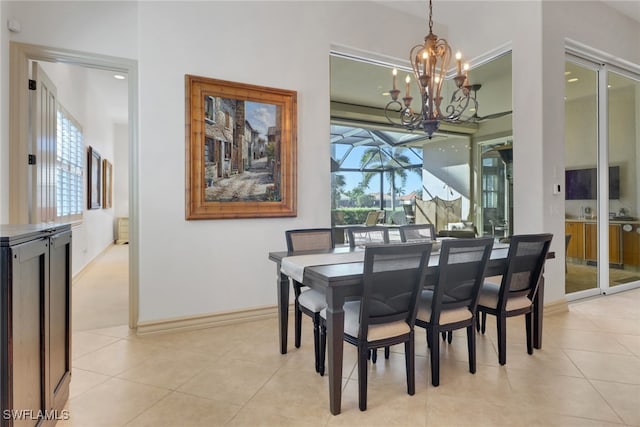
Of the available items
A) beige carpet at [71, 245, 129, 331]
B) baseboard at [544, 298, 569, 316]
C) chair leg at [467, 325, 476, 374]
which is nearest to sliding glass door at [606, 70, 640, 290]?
baseboard at [544, 298, 569, 316]

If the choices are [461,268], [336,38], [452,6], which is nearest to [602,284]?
[461,268]

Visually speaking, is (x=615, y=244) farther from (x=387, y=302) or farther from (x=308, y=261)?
(x=308, y=261)

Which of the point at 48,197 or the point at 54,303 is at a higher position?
the point at 48,197

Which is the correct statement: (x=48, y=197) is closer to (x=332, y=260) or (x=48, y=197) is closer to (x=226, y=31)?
(x=226, y=31)

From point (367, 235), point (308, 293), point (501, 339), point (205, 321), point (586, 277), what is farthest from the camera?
point (586, 277)

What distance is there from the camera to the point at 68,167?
4.88 m

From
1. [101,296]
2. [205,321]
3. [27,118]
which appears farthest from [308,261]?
[101,296]

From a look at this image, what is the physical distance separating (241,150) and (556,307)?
3725 millimetres

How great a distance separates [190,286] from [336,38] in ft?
10.2

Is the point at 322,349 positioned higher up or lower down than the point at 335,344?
lower down

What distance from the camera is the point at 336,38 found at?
3879 millimetres

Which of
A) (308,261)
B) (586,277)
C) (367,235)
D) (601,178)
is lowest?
(586,277)

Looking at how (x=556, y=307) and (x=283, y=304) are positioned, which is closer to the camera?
(x=283, y=304)

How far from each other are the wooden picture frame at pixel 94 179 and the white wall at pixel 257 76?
395 centimetres
